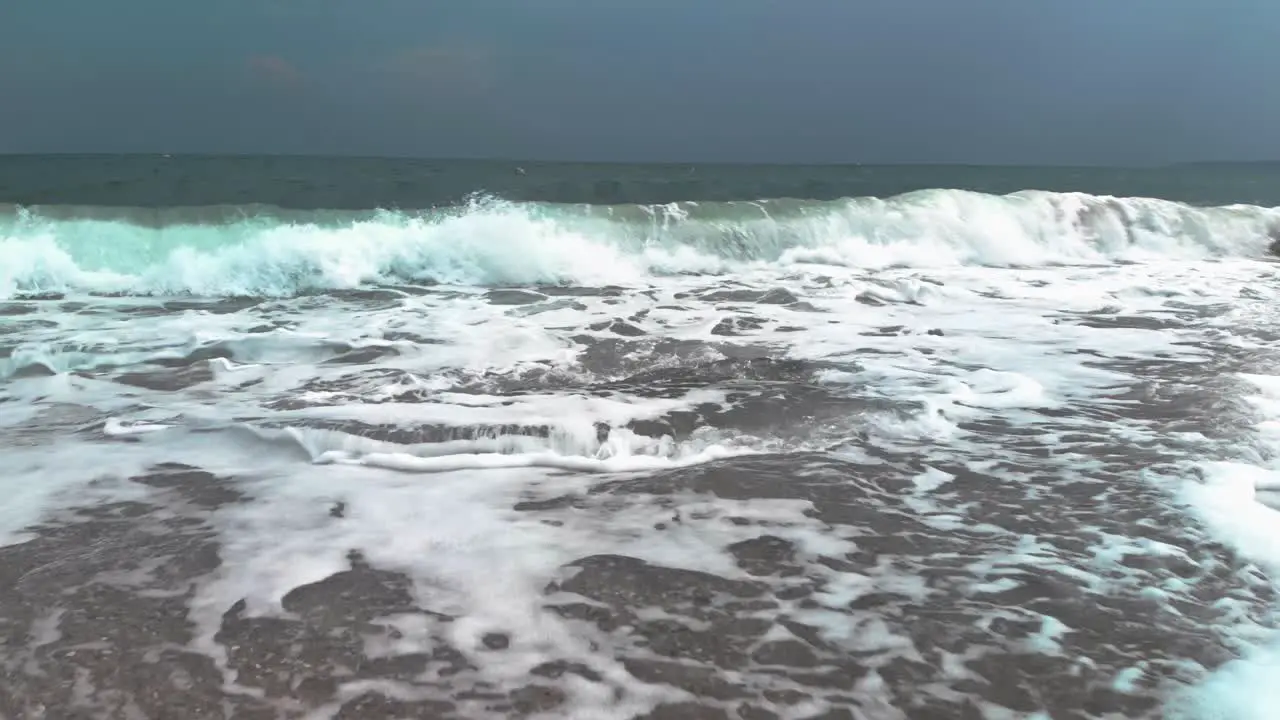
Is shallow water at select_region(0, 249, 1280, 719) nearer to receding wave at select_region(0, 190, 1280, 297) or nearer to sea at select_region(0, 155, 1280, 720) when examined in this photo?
sea at select_region(0, 155, 1280, 720)

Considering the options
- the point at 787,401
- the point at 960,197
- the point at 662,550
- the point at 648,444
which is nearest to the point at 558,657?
the point at 662,550

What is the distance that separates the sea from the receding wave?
128 inches

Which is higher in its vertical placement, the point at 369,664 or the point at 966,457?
the point at 966,457

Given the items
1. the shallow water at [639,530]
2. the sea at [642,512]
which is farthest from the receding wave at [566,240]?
the shallow water at [639,530]

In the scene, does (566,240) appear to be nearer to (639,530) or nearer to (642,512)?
(642,512)

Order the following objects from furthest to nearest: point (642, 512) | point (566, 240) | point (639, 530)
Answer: point (566, 240), point (642, 512), point (639, 530)

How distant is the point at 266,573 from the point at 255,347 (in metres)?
4.61

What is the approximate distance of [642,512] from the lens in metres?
3.78

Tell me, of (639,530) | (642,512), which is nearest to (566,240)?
(642,512)

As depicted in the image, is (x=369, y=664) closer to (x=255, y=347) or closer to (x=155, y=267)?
(x=255, y=347)

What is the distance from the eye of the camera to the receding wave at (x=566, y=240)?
12094 millimetres

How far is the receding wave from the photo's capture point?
12094mm

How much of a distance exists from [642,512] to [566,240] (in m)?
10.1

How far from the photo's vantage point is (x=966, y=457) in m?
4.46
